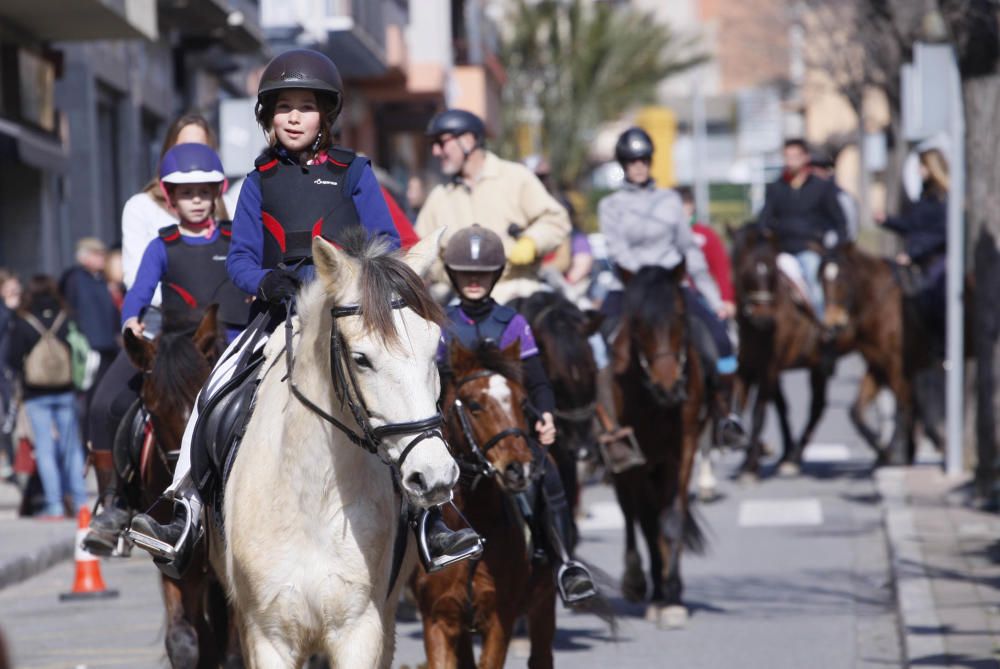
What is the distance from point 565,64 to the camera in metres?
54.1

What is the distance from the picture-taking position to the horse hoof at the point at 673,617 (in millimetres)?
10922

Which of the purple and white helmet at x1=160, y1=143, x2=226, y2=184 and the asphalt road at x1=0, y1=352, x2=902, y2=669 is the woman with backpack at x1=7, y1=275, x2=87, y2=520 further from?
the purple and white helmet at x1=160, y1=143, x2=226, y2=184

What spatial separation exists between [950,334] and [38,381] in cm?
768

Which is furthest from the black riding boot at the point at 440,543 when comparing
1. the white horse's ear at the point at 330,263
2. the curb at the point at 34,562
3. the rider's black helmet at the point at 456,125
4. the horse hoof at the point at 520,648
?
the curb at the point at 34,562

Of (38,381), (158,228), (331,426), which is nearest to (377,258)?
(331,426)

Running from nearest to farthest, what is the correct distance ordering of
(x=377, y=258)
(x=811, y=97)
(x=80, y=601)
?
(x=377, y=258)
(x=80, y=601)
(x=811, y=97)

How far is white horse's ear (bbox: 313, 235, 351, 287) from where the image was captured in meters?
5.78

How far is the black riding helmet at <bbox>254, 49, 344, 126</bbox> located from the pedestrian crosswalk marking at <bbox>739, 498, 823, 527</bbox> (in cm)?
924

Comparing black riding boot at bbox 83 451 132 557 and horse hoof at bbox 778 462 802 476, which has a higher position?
black riding boot at bbox 83 451 132 557

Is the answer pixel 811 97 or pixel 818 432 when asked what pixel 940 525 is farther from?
pixel 811 97

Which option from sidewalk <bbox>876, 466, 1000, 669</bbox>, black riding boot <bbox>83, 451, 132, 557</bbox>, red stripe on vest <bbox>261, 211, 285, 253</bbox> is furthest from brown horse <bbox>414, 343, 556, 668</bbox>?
sidewalk <bbox>876, 466, 1000, 669</bbox>

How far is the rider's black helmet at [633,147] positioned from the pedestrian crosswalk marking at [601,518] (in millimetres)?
3836

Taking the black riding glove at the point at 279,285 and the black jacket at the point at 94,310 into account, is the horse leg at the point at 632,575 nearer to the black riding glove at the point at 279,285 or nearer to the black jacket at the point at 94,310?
the black riding glove at the point at 279,285

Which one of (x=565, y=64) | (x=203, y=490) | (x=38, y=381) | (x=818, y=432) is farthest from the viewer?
(x=565, y=64)
